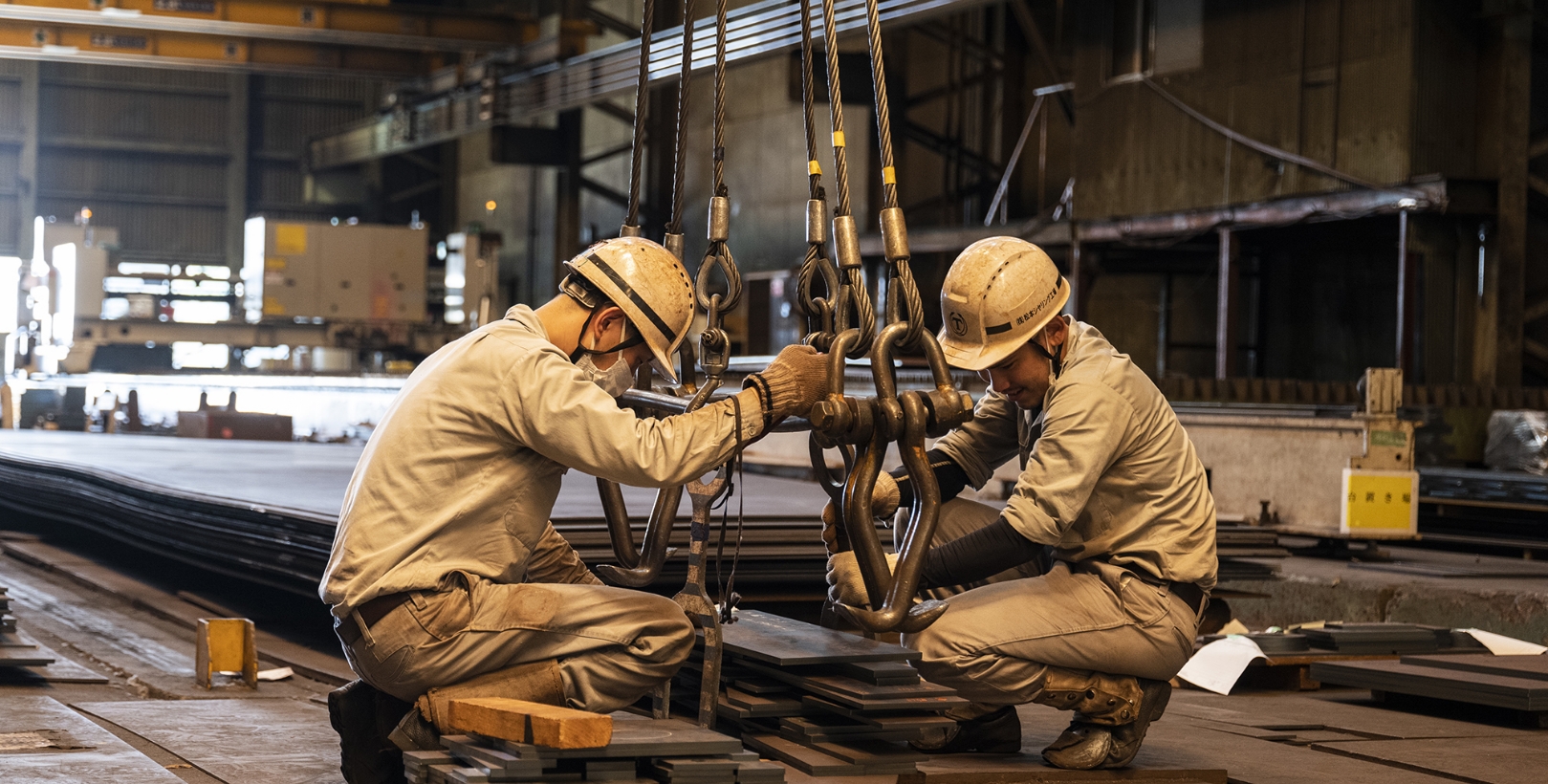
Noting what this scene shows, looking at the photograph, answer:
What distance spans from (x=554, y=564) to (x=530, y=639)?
566 mm

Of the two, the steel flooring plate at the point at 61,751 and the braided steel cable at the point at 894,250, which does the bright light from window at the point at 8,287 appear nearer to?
the steel flooring plate at the point at 61,751

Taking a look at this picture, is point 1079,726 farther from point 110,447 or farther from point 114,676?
point 110,447

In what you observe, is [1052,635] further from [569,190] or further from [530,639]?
[569,190]

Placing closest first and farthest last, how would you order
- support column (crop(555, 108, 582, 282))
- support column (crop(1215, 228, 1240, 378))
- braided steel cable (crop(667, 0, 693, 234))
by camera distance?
braided steel cable (crop(667, 0, 693, 234))
support column (crop(1215, 228, 1240, 378))
support column (crop(555, 108, 582, 282))

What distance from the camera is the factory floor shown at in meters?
3.35

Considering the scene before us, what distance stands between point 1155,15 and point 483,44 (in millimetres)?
8410

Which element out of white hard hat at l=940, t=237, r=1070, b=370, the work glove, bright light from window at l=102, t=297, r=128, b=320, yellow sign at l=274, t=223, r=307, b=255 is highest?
yellow sign at l=274, t=223, r=307, b=255

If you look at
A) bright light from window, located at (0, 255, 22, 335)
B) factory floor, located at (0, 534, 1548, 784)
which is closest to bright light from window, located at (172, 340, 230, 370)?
bright light from window, located at (0, 255, 22, 335)

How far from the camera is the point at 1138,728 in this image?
3.34 m

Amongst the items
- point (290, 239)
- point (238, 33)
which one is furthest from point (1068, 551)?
point (238, 33)

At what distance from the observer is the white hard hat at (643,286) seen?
3.08 meters

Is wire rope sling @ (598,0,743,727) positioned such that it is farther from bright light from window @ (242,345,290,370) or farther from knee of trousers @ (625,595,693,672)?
bright light from window @ (242,345,290,370)

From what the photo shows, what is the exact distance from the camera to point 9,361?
19.6 m

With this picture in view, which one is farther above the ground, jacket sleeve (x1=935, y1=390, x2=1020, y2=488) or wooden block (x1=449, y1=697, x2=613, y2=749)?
jacket sleeve (x1=935, y1=390, x2=1020, y2=488)
